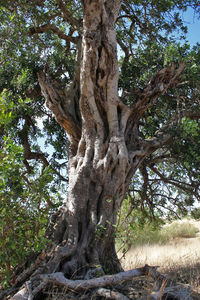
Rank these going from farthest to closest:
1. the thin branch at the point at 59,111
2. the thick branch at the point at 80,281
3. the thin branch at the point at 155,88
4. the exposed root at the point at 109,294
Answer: the thin branch at the point at 155,88
the thin branch at the point at 59,111
the thick branch at the point at 80,281
the exposed root at the point at 109,294

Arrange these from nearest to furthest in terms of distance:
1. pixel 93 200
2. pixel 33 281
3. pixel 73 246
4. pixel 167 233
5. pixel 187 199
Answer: pixel 33 281, pixel 73 246, pixel 93 200, pixel 187 199, pixel 167 233

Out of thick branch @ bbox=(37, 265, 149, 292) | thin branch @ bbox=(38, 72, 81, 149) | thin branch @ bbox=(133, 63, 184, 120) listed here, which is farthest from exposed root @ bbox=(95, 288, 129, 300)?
thin branch @ bbox=(133, 63, 184, 120)

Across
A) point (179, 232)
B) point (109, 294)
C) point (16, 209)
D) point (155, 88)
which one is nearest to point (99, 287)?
point (109, 294)

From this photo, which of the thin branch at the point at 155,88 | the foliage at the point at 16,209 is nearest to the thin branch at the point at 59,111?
the thin branch at the point at 155,88

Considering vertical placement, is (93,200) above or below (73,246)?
above

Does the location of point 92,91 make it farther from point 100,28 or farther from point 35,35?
point 35,35

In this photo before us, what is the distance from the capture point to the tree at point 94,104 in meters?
4.45

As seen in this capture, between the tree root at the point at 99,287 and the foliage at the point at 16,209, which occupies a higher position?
the foliage at the point at 16,209

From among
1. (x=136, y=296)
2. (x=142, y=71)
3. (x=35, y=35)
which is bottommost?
(x=136, y=296)

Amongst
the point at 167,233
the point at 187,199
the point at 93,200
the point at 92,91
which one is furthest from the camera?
the point at 167,233

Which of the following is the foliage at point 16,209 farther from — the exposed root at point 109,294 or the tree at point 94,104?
the exposed root at point 109,294

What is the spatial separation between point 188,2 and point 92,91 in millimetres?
4386

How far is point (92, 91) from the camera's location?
541cm

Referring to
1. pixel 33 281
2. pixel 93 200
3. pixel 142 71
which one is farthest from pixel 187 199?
pixel 33 281
